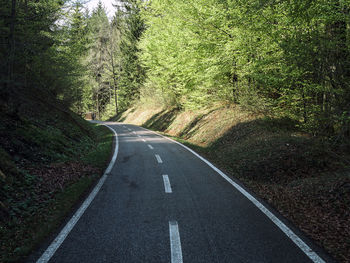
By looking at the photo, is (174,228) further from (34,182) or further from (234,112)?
(234,112)

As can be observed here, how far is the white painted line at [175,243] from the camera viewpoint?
139 inches

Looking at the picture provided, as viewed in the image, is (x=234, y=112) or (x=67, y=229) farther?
(x=234, y=112)

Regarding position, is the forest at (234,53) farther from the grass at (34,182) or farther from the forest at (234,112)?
the grass at (34,182)

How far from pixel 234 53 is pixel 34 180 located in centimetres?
1033

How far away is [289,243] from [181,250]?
1.90 metres

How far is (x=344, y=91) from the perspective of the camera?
6.68m

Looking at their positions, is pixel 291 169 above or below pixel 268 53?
below

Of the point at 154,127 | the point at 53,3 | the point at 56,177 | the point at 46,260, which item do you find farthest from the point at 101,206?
the point at 154,127

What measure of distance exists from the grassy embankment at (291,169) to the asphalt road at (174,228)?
87cm

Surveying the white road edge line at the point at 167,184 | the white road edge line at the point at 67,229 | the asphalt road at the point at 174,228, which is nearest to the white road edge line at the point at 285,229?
the asphalt road at the point at 174,228

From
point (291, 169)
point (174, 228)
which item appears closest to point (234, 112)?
point (291, 169)

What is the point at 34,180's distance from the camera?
255 inches

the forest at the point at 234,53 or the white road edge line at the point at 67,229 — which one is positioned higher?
the forest at the point at 234,53

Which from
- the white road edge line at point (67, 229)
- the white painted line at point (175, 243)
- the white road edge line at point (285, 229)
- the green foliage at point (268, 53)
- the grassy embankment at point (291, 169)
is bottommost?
the white road edge line at point (67, 229)
